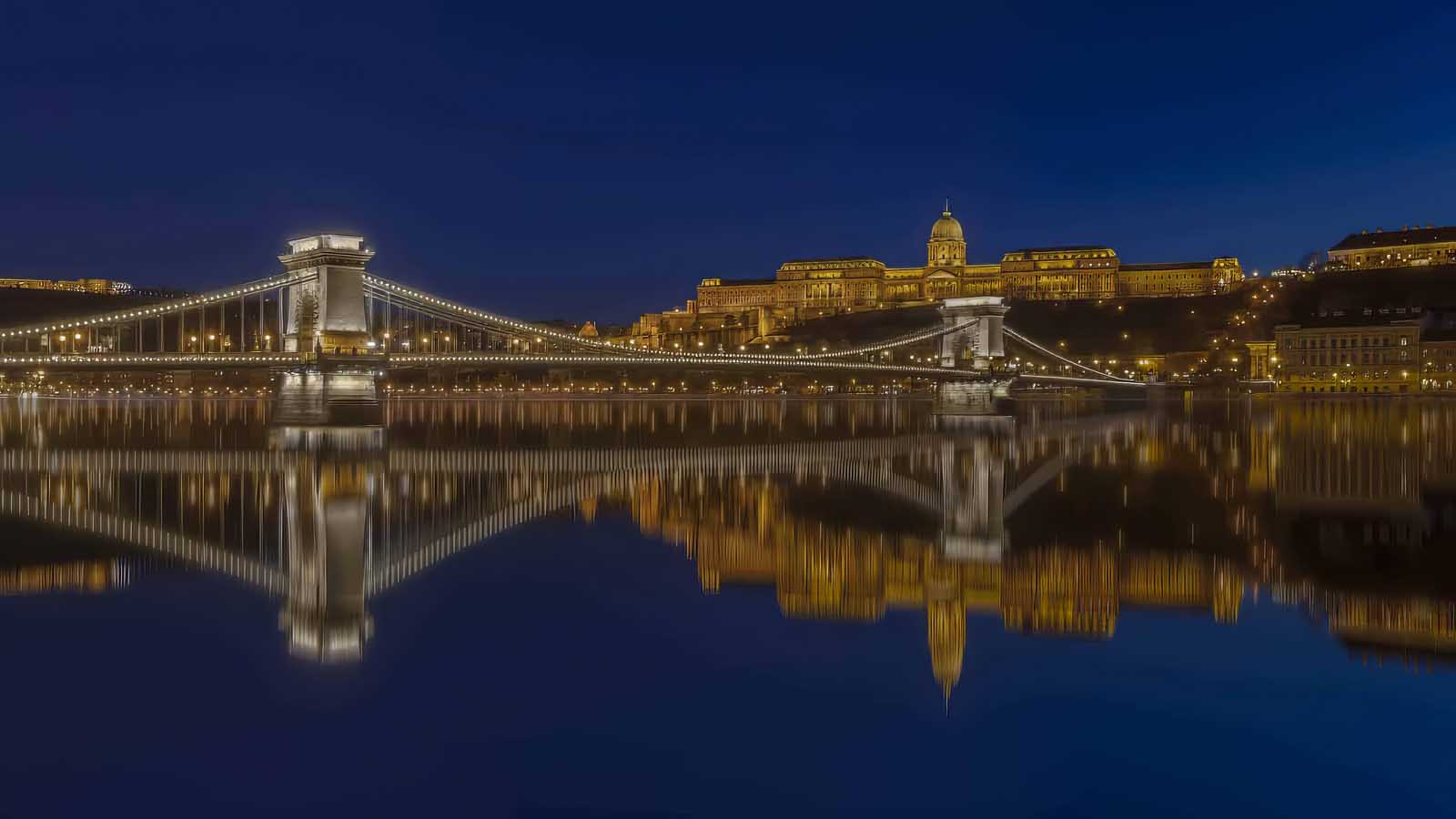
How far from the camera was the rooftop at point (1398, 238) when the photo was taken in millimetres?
110438

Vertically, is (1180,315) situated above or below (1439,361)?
above

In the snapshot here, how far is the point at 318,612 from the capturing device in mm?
9703

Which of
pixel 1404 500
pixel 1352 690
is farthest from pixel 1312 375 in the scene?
pixel 1352 690

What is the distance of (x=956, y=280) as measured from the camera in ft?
466

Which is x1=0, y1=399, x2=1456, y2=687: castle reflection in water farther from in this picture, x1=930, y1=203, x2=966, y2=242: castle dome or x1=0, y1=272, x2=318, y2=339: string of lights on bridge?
x1=930, y1=203, x2=966, y2=242: castle dome

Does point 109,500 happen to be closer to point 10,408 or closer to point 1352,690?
point 1352,690

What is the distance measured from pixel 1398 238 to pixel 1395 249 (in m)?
1.97

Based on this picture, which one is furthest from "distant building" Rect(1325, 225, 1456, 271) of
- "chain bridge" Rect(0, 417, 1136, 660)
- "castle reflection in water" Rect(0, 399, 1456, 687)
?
"chain bridge" Rect(0, 417, 1136, 660)

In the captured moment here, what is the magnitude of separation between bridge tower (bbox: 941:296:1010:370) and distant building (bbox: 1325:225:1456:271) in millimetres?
74370

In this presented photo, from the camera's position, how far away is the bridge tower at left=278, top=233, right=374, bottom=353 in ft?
132

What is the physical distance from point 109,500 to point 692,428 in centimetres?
2638

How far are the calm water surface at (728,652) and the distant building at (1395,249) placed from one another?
356 ft

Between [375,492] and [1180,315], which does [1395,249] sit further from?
[375,492]

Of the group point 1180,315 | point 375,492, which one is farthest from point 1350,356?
point 375,492
